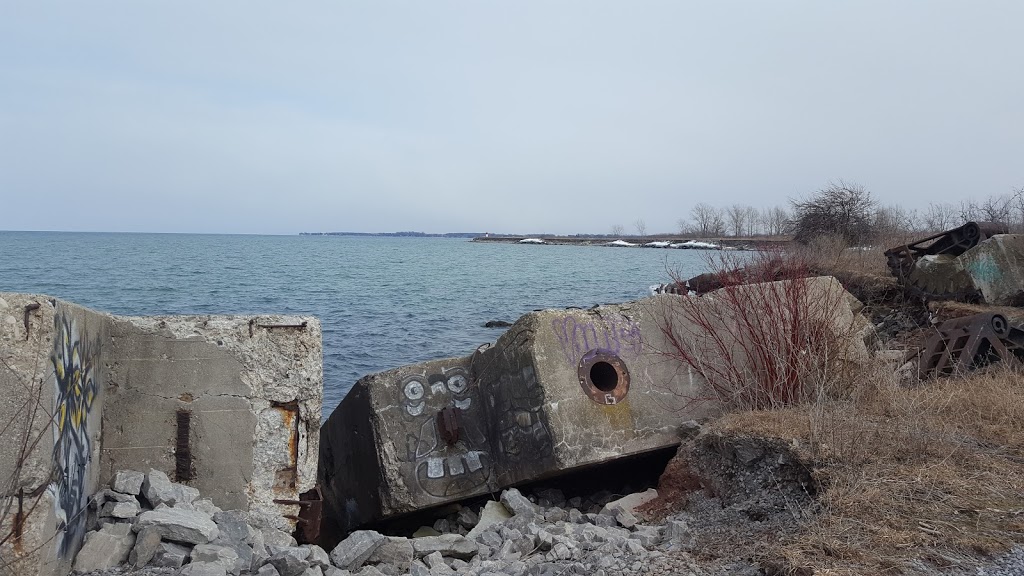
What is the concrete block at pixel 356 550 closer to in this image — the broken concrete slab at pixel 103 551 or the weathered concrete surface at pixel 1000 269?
the broken concrete slab at pixel 103 551

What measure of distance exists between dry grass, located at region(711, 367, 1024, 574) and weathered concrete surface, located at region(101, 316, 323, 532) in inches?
116

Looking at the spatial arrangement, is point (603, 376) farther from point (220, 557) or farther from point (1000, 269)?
point (1000, 269)

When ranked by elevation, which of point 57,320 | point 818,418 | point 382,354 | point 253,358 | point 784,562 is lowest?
point 382,354

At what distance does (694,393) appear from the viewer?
6.06 metres

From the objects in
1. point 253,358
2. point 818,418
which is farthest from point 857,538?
point 253,358

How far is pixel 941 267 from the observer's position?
12.0m

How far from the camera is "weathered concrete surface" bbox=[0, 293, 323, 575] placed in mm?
3707

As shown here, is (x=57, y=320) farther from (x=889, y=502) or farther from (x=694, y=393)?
(x=694, y=393)

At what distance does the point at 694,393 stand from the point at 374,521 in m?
3.00

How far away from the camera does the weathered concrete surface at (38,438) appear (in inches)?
122

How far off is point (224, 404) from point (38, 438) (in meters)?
1.50

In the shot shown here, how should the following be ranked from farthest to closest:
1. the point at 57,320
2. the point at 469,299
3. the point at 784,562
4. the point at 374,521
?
the point at 469,299, the point at 374,521, the point at 57,320, the point at 784,562

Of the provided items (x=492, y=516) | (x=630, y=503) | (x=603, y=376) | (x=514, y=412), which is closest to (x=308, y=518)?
(x=492, y=516)

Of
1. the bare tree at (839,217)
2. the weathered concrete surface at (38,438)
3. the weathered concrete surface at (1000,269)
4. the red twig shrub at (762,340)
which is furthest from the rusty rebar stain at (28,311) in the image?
the bare tree at (839,217)
